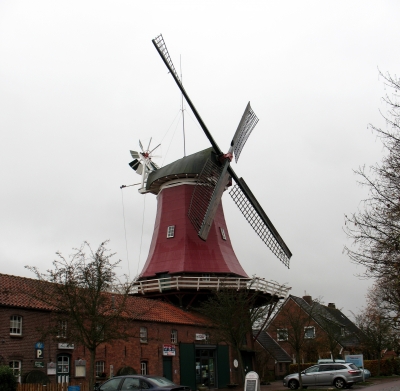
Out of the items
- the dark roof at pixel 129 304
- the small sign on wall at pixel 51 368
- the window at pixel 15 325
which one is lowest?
the small sign on wall at pixel 51 368

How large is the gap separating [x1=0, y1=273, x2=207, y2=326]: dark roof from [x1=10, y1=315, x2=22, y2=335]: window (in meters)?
0.45

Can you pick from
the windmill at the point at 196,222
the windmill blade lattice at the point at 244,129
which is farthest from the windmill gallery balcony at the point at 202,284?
the windmill blade lattice at the point at 244,129

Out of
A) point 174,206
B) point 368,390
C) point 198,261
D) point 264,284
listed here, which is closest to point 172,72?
point 174,206

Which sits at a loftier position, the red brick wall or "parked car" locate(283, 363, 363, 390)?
the red brick wall

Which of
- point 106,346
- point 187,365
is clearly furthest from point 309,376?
point 106,346

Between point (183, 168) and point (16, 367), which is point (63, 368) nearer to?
point (16, 367)

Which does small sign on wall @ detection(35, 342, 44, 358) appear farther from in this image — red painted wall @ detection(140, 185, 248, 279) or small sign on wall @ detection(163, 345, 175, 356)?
red painted wall @ detection(140, 185, 248, 279)

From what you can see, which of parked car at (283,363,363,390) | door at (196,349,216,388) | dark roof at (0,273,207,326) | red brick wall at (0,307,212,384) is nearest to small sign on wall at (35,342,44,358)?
red brick wall at (0,307,212,384)

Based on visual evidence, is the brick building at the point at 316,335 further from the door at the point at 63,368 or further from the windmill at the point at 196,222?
the door at the point at 63,368

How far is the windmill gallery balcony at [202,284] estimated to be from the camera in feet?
96.9

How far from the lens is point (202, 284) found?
30.0m

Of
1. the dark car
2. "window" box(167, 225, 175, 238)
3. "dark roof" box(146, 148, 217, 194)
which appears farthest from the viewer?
"window" box(167, 225, 175, 238)

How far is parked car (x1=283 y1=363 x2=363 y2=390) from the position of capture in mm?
25827

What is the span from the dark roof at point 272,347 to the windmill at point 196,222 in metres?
11.4
